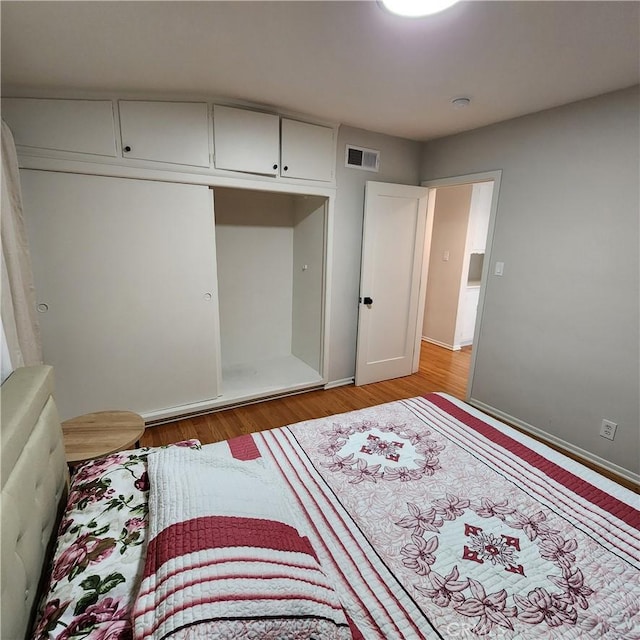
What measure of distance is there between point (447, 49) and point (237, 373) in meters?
3.10

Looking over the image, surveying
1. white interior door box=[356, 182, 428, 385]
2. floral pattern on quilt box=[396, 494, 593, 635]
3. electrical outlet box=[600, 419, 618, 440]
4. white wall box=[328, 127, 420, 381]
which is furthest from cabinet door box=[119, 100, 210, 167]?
electrical outlet box=[600, 419, 618, 440]

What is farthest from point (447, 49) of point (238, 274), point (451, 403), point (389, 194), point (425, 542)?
point (238, 274)

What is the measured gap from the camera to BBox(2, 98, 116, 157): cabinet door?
6.60ft

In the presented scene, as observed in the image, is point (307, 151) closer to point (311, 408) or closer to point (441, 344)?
point (311, 408)

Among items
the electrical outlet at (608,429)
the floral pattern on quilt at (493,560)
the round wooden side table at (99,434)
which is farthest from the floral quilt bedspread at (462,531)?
the electrical outlet at (608,429)

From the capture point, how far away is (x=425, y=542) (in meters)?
1.12

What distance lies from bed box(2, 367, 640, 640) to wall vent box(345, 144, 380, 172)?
262cm

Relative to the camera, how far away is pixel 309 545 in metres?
1.02

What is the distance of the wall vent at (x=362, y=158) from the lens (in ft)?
10.2

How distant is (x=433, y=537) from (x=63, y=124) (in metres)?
2.90

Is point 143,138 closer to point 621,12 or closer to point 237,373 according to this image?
point 237,373

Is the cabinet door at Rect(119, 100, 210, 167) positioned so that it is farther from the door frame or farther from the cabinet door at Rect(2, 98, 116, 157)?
the door frame

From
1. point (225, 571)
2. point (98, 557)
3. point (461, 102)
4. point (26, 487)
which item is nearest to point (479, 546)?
point (225, 571)

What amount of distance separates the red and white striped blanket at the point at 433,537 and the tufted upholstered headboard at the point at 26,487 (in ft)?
0.95
